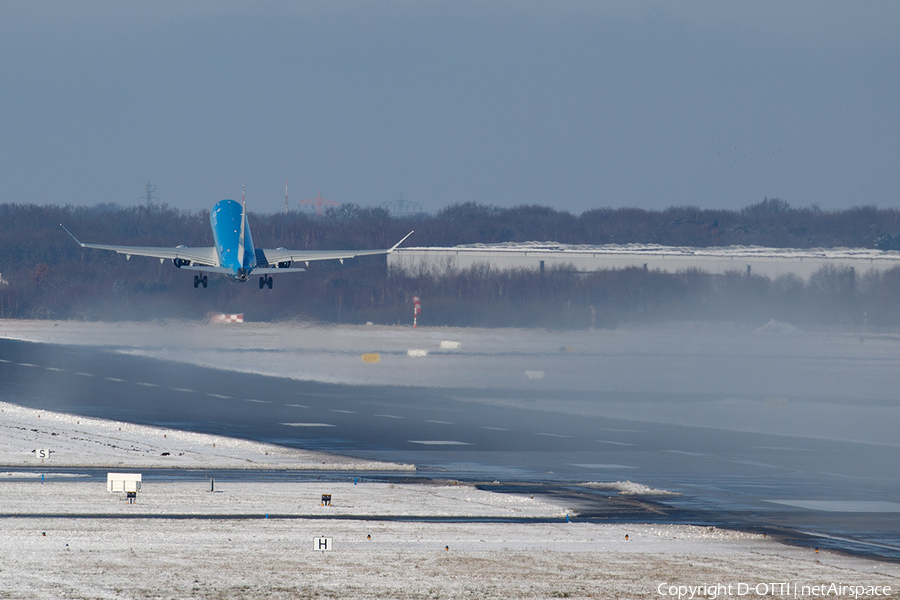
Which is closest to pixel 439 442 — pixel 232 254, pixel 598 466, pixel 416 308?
pixel 598 466

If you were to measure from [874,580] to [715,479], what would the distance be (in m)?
16.1

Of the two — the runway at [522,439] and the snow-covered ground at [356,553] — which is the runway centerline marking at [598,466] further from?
the snow-covered ground at [356,553]

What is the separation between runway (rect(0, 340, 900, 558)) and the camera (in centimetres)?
3509

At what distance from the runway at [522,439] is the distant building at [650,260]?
60.1 m

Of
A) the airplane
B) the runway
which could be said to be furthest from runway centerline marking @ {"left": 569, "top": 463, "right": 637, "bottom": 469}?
the airplane

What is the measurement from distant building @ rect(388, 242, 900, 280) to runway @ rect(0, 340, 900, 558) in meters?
60.1

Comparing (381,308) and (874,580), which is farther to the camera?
(381,308)

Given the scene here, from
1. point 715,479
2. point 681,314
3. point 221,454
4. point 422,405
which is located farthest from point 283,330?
point 715,479

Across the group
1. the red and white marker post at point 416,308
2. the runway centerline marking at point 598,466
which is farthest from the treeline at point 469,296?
the runway centerline marking at point 598,466

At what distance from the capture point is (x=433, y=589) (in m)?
23.2

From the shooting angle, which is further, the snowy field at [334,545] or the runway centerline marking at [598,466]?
the runway centerline marking at [598,466]

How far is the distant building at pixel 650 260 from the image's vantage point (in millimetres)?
137000

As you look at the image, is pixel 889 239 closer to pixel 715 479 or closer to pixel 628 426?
pixel 628 426

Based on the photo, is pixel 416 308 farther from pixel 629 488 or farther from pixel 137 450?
pixel 629 488
